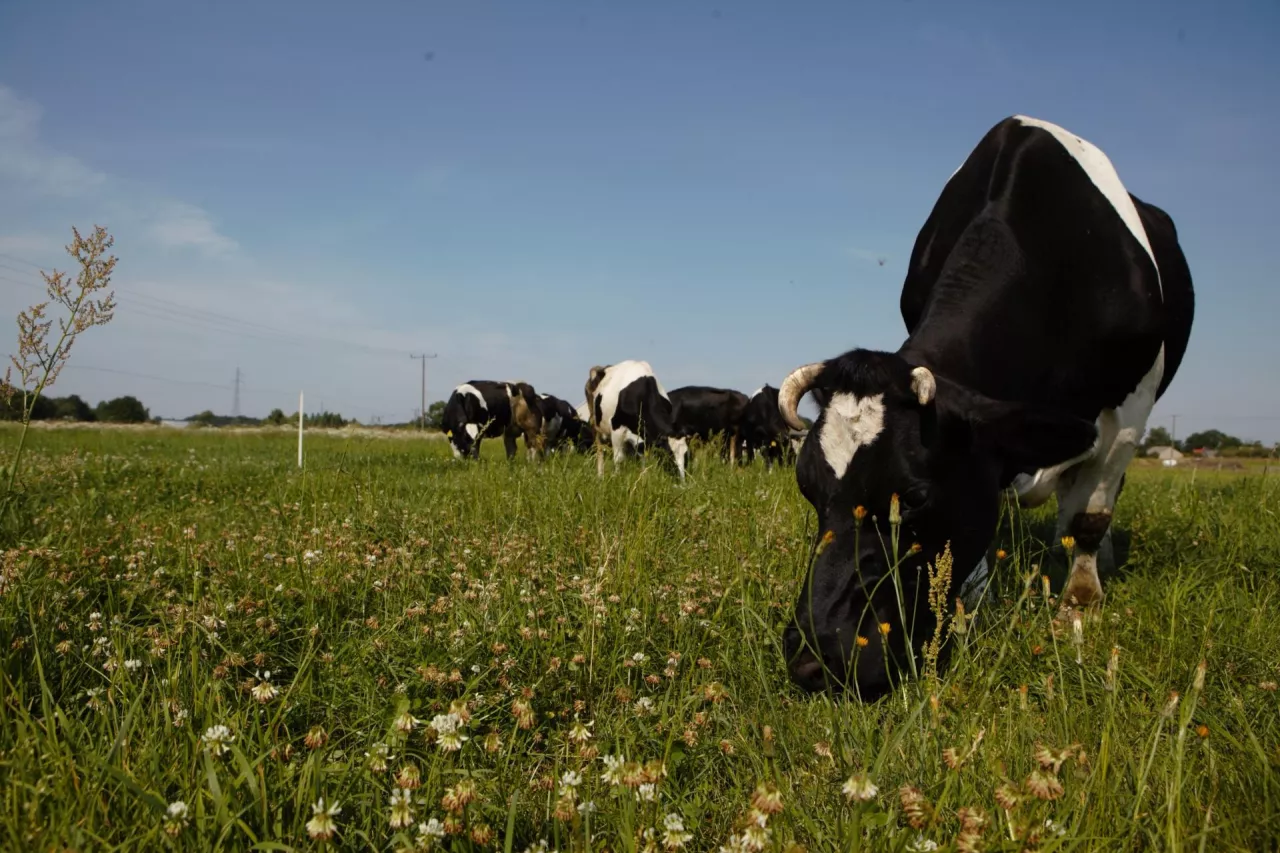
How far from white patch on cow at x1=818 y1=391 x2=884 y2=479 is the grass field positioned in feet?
2.19

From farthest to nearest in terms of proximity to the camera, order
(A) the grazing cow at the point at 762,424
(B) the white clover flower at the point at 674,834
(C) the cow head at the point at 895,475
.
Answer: (A) the grazing cow at the point at 762,424
(C) the cow head at the point at 895,475
(B) the white clover flower at the point at 674,834

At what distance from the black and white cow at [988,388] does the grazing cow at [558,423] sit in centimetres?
1967

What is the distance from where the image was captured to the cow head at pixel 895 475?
11.1 ft

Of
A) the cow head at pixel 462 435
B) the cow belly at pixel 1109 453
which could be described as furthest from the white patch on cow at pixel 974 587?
the cow head at pixel 462 435

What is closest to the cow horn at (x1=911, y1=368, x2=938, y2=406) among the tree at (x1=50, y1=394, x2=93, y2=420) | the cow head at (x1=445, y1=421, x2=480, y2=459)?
the cow head at (x1=445, y1=421, x2=480, y2=459)

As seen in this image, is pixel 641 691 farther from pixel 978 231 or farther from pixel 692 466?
pixel 692 466

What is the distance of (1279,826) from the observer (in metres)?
2.00

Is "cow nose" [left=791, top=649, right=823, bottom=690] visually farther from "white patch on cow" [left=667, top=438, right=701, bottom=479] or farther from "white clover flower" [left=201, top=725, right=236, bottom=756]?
"white patch on cow" [left=667, top=438, right=701, bottom=479]

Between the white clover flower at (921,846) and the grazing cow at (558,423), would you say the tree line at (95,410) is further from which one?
the white clover flower at (921,846)

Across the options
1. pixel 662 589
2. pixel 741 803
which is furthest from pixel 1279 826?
pixel 662 589

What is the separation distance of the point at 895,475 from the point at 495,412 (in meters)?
19.7

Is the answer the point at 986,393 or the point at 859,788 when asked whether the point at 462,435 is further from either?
the point at 859,788

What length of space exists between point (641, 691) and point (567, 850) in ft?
3.26

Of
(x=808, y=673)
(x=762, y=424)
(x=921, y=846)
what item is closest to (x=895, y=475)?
(x=808, y=673)
